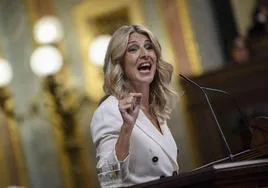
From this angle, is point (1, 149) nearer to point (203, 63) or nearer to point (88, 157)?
point (88, 157)

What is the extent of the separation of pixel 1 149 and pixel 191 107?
8.11 feet

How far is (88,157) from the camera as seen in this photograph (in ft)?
31.3

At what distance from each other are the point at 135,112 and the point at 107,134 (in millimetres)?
204

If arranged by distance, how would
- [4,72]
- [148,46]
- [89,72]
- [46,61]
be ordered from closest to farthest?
[148,46]
[46,61]
[4,72]
[89,72]

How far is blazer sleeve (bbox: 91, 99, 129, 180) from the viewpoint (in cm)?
250

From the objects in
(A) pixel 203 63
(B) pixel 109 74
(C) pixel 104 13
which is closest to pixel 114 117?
(B) pixel 109 74

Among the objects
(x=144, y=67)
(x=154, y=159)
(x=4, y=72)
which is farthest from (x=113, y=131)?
(x=4, y=72)

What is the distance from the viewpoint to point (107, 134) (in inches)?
103

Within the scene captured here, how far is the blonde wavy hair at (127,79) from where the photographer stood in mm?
2771

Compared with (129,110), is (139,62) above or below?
above

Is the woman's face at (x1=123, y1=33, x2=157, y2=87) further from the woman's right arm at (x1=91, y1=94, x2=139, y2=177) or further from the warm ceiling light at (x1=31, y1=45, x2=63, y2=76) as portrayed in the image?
the warm ceiling light at (x1=31, y1=45, x2=63, y2=76)

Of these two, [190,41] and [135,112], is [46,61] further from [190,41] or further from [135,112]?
[135,112]

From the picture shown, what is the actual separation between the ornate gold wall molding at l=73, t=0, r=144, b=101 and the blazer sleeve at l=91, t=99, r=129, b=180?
6820 mm

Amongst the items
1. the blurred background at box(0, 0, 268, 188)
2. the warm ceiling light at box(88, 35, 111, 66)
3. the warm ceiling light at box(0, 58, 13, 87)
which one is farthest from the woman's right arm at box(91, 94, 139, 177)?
the warm ceiling light at box(88, 35, 111, 66)
